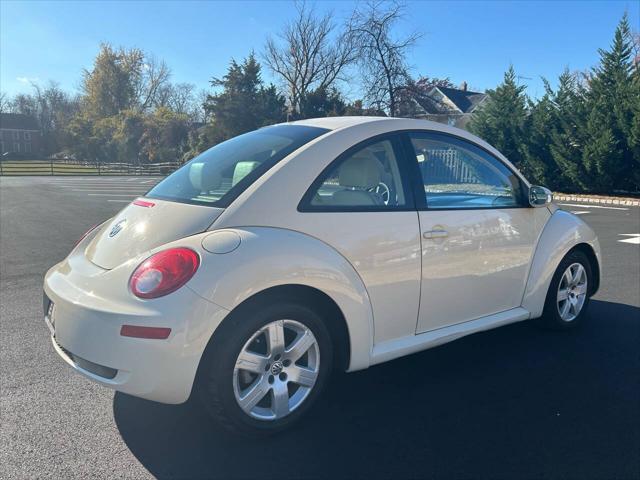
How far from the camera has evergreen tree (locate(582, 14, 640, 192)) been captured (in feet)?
54.1

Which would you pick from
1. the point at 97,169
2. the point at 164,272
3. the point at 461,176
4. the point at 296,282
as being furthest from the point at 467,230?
the point at 97,169

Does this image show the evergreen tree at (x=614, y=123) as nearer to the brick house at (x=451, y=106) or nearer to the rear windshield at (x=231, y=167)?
the brick house at (x=451, y=106)

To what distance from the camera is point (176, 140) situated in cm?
4531

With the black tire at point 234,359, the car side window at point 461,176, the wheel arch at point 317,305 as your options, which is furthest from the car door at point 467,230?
the black tire at point 234,359

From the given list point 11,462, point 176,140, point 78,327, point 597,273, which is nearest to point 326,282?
point 78,327

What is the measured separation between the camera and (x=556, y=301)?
3.96m

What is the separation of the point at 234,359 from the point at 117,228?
1.08 meters

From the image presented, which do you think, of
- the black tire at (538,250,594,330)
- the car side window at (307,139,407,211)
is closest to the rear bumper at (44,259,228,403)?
the car side window at (307,139,407,211)

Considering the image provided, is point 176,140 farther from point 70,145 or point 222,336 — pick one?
point 222,336

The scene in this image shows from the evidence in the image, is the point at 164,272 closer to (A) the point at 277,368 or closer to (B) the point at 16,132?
(A) the point at 277,368

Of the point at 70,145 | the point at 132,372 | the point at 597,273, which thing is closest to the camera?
the point at 132,372

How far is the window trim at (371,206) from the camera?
2.65 metres

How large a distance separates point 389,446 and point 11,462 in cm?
181

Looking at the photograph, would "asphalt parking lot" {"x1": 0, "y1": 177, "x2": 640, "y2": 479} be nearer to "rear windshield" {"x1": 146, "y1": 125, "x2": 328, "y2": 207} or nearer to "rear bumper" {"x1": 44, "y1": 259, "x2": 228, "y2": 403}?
"rear bumper" {"x1": 44, "y1": 259, "x2": 228, "y2": 403}
